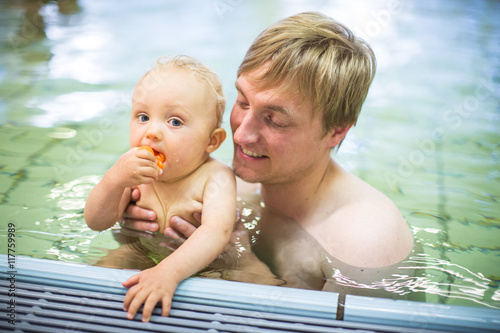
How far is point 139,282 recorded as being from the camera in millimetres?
1713

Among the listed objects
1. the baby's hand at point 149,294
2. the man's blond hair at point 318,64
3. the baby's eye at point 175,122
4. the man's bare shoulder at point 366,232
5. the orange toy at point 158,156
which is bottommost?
the man's bare shoulder at point 366,232

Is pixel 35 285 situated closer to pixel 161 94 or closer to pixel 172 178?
pixel 172 178

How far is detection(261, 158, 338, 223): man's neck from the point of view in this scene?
2521 millimetres

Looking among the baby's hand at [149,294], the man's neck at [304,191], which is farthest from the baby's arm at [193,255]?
the man's neck at [304,191]

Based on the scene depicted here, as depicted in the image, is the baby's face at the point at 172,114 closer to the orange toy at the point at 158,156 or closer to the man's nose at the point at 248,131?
the orange toy at the point at 158,156

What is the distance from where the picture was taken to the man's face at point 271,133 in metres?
2.24

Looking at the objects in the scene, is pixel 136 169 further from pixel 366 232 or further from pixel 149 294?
pixel 366 232

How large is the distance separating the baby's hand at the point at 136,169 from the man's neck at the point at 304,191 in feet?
2.60

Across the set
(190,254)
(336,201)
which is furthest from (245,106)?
(190,254)

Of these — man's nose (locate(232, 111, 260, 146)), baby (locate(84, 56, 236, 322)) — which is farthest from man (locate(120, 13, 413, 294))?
baby (locate(84, 56, 236, 322))

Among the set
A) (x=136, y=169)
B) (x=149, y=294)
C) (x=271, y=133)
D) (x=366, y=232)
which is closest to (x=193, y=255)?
(x=149, y=294)

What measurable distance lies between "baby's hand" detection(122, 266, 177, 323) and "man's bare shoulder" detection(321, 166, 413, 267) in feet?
2.92

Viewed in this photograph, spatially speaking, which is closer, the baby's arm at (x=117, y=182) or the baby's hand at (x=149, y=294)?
the baby's hand at (x=149, y=294)

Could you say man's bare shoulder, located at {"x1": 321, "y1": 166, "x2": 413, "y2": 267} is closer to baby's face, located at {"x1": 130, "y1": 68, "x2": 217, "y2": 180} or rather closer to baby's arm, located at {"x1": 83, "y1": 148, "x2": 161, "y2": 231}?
baby's face, located at {"x1": 130, "y1": 68, "x2": 217, "y2": 180}
